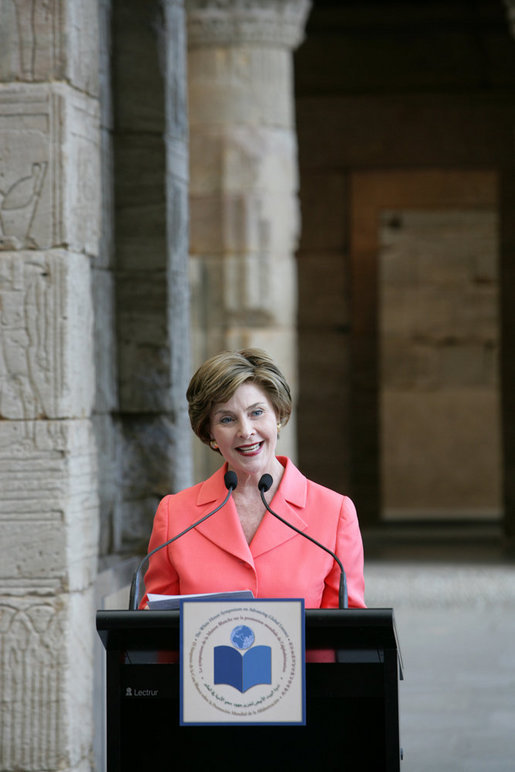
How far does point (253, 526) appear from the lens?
2.97 meters

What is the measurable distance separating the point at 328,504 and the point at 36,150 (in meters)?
1.92

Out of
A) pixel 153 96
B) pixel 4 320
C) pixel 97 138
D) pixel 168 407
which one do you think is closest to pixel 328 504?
pixel 4 320

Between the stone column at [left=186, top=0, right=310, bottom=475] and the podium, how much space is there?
24.9 feet

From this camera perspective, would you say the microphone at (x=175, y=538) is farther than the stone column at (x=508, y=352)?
No

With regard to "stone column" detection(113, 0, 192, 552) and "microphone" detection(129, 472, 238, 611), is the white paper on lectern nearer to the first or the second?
"microphone" detection(129, 472, 238, 611)

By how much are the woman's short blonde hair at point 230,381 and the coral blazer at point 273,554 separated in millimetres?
188

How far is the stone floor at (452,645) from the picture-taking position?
5758 millimetres

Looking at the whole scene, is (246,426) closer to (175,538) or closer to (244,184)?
(175,538)

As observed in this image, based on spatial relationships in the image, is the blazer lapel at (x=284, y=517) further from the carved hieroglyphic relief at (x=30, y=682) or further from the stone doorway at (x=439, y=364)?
the stone doorway at (x=439, y=364)

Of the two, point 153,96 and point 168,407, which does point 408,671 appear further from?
point 153,96

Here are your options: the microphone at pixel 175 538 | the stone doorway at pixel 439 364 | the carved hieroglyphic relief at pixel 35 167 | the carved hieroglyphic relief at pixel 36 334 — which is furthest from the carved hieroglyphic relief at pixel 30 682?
the stone doorway at pixel 439 364

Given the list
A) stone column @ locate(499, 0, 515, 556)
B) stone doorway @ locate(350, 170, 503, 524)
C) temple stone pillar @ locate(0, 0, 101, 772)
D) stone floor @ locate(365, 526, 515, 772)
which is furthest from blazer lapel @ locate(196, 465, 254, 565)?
stone doorway @ locate(350, 170, 503, 524)

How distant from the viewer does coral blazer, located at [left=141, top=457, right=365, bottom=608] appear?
9.43ft

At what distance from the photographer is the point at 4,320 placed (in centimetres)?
433
